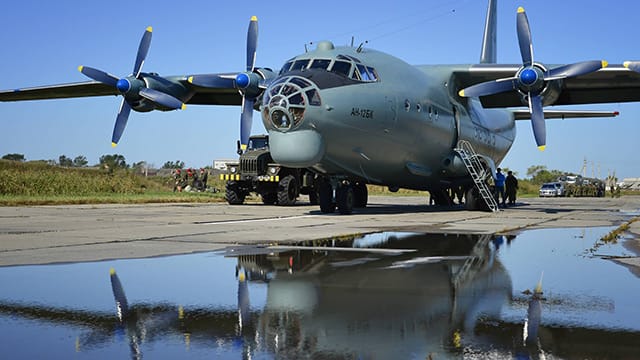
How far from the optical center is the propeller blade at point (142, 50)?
912 inches

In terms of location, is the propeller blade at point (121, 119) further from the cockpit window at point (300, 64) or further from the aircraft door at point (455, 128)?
the aircraft door at point (455, 128)

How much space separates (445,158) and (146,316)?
1807 cm

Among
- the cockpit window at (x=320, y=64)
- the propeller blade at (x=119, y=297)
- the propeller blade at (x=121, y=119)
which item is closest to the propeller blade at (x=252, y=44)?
the propeller blade at (x=121, y=119)

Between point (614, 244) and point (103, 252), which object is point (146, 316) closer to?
point (103, 252)

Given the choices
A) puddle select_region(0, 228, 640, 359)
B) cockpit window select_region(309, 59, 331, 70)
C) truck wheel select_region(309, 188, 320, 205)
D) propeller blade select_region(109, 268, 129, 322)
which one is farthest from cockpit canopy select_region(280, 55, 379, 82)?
propeller blade select_region(109, 268, 129, 322)

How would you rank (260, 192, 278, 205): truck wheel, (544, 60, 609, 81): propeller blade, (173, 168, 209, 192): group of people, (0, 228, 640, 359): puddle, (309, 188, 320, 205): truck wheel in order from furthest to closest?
(173, 168, 209, 192): group of people, (309, 188, 320, 205): truck wheel, (260, 192, 278, 205): truck wheel, (544, 60, 609, 81): propeller blade, (0, 228, 640, 359): puddle

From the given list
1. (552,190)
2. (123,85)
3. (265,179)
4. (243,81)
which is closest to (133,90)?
(123,85)

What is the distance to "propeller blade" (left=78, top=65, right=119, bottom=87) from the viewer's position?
22.6m

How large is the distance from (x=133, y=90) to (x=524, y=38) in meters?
13.7

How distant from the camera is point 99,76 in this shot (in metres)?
23.1

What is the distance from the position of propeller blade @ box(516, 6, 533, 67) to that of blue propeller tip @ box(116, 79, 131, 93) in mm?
13589

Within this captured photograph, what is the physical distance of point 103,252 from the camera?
27.3 feet

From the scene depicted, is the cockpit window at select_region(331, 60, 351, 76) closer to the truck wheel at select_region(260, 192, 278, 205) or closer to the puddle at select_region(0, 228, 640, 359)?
the puddle at select_region(0, 228, 640, 359)

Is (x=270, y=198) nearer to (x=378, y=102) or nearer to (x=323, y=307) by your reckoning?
(x=378, y=102)
